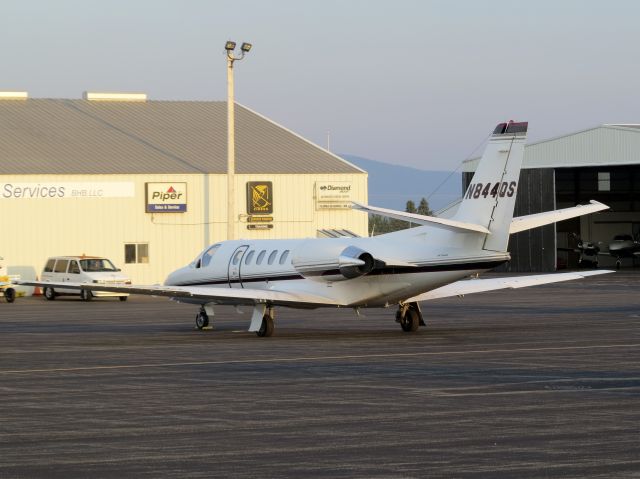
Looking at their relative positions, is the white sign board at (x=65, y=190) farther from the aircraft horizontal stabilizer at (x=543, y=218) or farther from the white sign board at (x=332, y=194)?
the aircraft horizontal stabilizer at (x=543, y=218)

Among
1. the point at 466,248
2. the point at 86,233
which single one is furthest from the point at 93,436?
the point at 86,233

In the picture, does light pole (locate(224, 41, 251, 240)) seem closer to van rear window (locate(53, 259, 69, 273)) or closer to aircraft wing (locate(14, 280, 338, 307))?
van rear window (locate(53, 259, 69, 273))

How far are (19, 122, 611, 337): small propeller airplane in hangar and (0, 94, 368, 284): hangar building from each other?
28970 mm

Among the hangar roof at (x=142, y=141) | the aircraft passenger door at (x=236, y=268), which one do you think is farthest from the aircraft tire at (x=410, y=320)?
the hangar roof at (x=142, y=141)

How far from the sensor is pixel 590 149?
279 feet

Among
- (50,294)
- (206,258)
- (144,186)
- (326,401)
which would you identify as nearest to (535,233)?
(144,186)

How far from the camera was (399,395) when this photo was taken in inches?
738

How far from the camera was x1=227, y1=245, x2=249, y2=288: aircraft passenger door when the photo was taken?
116 ft

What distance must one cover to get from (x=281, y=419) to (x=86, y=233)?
156 ft

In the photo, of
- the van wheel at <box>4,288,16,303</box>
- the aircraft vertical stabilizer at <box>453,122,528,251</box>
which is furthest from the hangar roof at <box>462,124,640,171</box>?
the aircraft vertical stabilizer at <box>453,122,528,251</box>

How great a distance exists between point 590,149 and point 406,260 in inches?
2254

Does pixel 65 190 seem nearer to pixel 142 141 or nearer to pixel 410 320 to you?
pixel 142 141

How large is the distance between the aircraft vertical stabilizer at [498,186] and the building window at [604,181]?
64.2 metres

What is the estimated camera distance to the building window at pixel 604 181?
9269 cm
